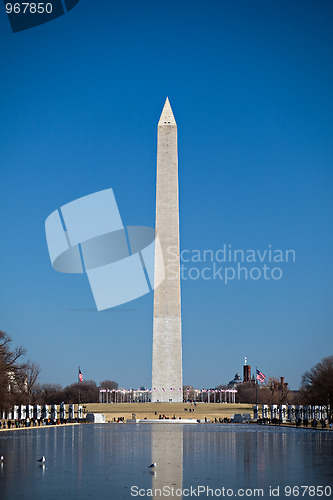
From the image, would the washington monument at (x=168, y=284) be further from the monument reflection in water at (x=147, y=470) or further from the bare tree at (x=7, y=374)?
the monument reflection in water at (x=147, y=470)

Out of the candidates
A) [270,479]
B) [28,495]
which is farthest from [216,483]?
[28,495]

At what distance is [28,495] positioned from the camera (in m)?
13.5

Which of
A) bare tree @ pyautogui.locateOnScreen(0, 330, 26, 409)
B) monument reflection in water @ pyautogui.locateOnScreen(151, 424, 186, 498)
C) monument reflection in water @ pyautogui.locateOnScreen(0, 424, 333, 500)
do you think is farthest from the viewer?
bare tree @ pyautogui.locateOnScreen(0, 330, 26, 409)

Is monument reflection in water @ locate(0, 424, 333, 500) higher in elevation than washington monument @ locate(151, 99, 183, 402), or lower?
lower

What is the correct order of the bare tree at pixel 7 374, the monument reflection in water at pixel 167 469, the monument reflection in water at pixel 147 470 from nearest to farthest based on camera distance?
the monument reflection in water at pixel 147 470, the monument reflection in water at pixel 167 469, the bare tree at pixel 7 374

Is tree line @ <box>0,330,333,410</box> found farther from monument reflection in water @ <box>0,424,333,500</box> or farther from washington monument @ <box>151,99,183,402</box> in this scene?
monument reflection in water @ <box>0,424,333,500</box>

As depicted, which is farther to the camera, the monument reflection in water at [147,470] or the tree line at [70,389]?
the tree line at [70,389]

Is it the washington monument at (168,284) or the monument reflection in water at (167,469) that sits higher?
the washington monument at (168,284)

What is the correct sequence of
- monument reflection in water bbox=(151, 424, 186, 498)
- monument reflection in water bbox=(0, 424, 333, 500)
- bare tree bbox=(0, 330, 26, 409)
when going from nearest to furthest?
monument reflection in water bbox=(0, 424, 333, 500) → monument reflection in water bbox=(151, 424, 186, 498) → bare tree bbox=(0, 330, 26, 409)

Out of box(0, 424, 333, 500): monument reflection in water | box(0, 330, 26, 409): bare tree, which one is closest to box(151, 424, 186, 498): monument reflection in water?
box(0, 424, 333, 500): monument reflection in water

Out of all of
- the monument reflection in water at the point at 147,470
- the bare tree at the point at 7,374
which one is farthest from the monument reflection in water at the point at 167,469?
the bare tree at the point at 7,374

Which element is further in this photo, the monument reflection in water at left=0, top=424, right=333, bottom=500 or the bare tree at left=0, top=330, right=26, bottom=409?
the bare tree at left=0, top=330, right=26, bottom=409

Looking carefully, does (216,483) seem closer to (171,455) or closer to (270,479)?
(270,479)

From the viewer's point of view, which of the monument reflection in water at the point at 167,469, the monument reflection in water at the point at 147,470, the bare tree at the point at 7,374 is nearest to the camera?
the monument reflection in water at the point at 147,470
